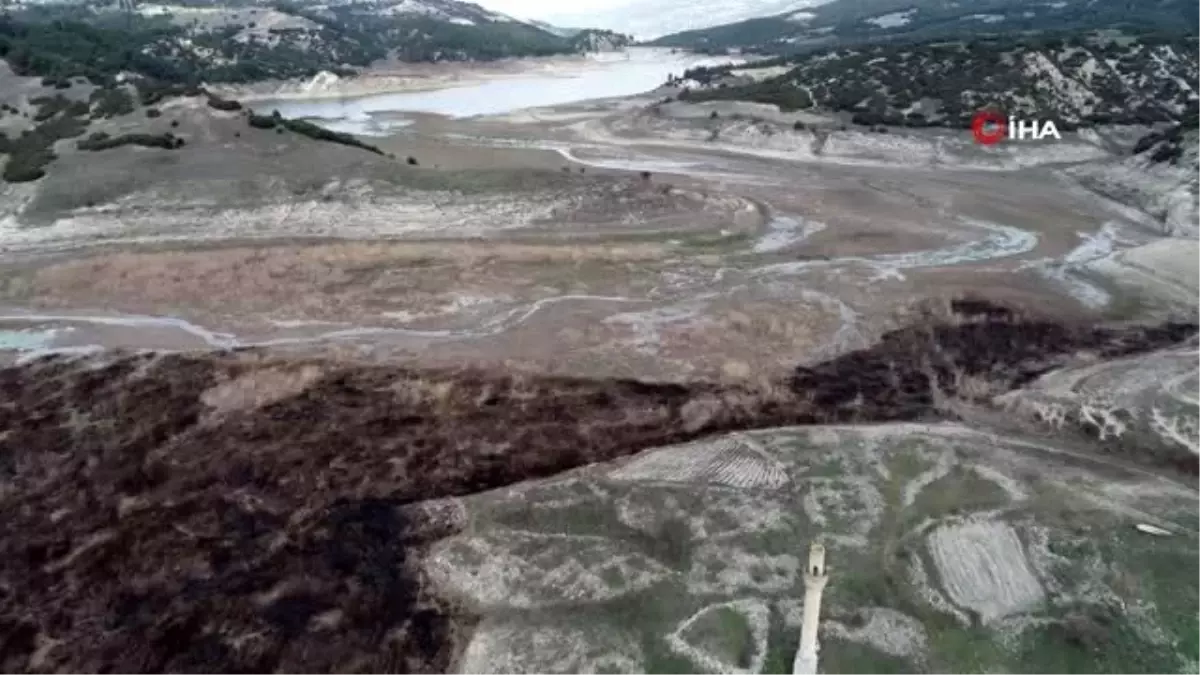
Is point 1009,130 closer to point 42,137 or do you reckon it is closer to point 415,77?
point 42,137

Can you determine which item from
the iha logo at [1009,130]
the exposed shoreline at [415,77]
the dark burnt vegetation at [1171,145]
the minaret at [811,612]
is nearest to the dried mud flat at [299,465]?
the minaret at [811,612]


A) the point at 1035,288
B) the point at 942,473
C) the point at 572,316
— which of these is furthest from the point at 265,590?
the point at 1035,288

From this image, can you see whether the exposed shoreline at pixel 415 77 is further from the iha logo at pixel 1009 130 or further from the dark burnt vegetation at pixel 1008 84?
the iha logo at pixel 1009 130

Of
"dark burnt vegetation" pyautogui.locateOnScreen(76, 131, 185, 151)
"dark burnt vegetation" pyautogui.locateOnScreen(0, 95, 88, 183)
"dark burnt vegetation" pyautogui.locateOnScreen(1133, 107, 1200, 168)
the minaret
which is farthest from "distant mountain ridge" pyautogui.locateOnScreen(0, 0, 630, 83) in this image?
"dark burnt vegetation" pyautogui.locateOnScreen(1133, 107, 1200, 168)

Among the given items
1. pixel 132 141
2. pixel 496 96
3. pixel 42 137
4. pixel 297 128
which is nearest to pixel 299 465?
pixel 132 141

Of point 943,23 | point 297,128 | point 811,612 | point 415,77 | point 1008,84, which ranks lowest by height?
point 811,612

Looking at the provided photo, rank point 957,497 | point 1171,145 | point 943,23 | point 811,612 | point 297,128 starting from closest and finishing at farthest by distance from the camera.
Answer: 1. point 811,612
2. point 957,497
3. point 1171,145
4. point 297,128
5. point 943,23

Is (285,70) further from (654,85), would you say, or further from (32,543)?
(32,543)
